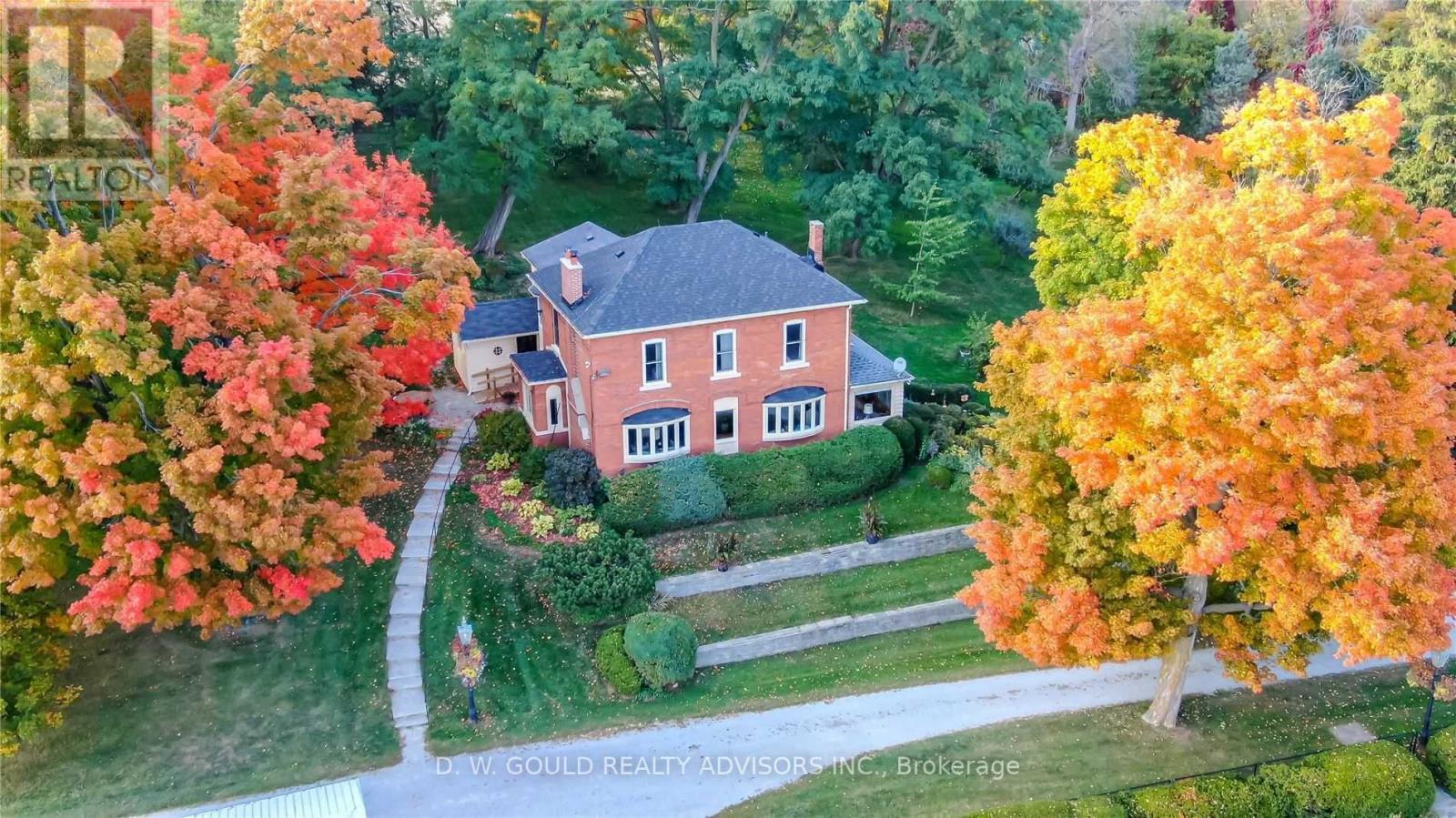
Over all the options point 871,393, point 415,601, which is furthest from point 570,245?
point 415,601

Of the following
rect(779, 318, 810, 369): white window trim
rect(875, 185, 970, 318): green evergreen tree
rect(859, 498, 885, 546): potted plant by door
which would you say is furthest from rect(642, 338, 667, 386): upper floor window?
rect(875, 185, 970, 318): green evergreen tree

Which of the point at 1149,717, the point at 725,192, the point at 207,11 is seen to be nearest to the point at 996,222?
the point at 725,192

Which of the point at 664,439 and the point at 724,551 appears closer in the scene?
the point at 724,551

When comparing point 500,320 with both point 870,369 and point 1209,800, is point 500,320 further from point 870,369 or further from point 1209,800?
point 1209,800

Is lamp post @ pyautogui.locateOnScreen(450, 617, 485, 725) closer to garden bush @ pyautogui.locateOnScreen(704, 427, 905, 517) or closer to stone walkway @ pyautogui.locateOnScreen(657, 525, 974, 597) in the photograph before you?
stone walkway @ pyautogui.locateOnScreen(657, 525, 974, 597)

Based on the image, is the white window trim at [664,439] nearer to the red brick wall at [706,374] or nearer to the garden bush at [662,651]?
the red brick wall at [706,374]

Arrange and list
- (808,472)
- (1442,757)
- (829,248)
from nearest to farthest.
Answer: (1442,757) < (808,472) < (829,248)
